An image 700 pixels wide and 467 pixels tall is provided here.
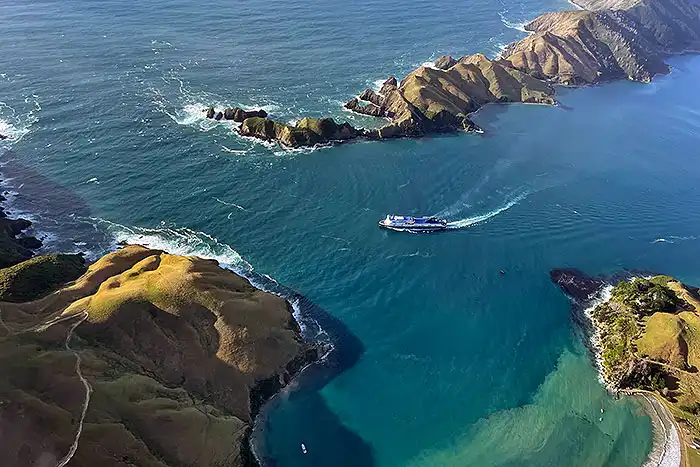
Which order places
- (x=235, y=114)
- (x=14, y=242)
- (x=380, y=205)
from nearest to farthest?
(x=14, y=242) < (x=380, y=205) < (x=235, y=114)

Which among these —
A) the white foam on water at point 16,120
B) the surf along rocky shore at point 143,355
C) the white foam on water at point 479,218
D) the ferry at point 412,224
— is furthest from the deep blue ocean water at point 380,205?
the surf along rocky shore at point 143,355

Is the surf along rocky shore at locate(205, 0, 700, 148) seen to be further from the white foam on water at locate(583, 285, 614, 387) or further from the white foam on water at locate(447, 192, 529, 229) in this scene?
the white foam on water at locate(583, 285, 614, 387)

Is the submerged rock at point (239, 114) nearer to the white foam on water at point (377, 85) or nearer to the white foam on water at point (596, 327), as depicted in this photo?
the white foam on water at point (377, 85)

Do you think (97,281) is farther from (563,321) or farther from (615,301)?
(615,301)

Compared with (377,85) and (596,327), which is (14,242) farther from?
(377,85)

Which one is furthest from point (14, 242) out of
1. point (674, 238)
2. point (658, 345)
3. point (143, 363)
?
point (674, 238)

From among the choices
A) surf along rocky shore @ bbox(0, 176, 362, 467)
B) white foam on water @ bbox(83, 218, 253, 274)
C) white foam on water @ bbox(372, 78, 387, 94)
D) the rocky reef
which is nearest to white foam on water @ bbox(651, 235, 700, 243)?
surf along rocky shore @ bbox(0, 176, 362, 467)
